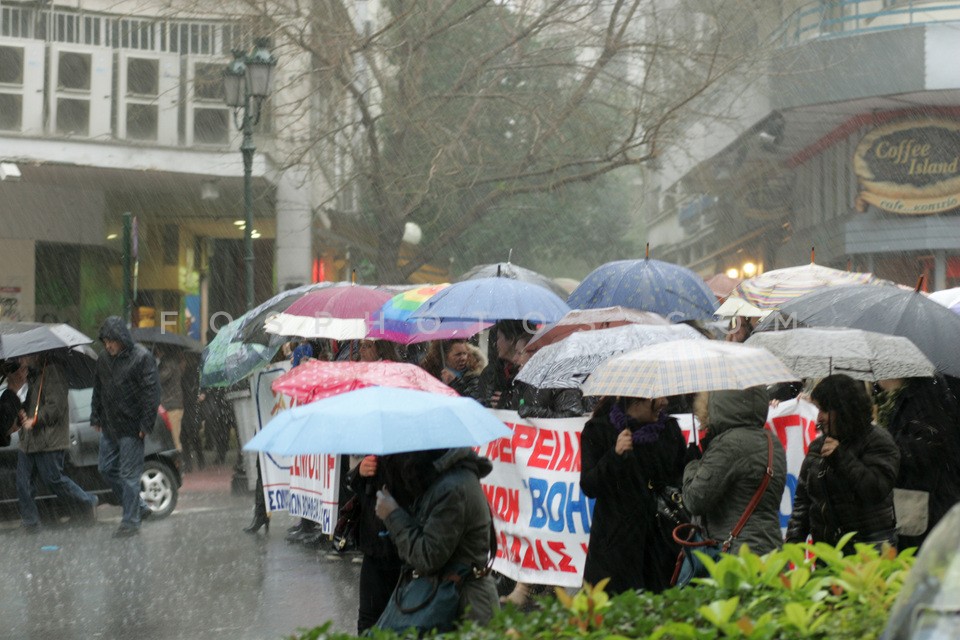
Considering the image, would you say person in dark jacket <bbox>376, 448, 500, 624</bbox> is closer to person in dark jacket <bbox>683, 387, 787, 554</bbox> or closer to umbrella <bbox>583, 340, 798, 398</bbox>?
umbrella <bbox>583, 340, 798, 398</bbox>

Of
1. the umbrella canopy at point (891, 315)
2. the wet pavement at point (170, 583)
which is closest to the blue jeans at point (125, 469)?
the wet pavement at point (170, 583)

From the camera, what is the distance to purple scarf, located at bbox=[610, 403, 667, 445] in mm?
6797

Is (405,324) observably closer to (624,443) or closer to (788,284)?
(788,284)

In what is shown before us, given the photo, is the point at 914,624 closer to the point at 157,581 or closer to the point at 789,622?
the point at 789,622

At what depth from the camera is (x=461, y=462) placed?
5547 millimetres

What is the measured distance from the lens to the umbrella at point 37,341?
41.1 ft

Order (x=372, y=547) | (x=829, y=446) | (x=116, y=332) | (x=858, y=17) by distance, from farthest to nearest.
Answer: (x=858, y=17) → (x=116, y=332) → (x=829, y=446) → (x=372, y=547)

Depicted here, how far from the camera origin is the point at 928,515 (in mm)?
7039

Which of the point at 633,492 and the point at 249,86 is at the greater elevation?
the point at 249,86

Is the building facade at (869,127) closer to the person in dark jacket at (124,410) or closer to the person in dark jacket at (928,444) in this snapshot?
the person in dark jacket at (124,410)

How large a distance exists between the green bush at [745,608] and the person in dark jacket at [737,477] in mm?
1755

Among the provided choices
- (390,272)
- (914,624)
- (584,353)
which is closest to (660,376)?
(584,353)

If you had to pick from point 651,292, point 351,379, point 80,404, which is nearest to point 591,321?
point 651,292

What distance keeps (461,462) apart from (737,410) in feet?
5.58
